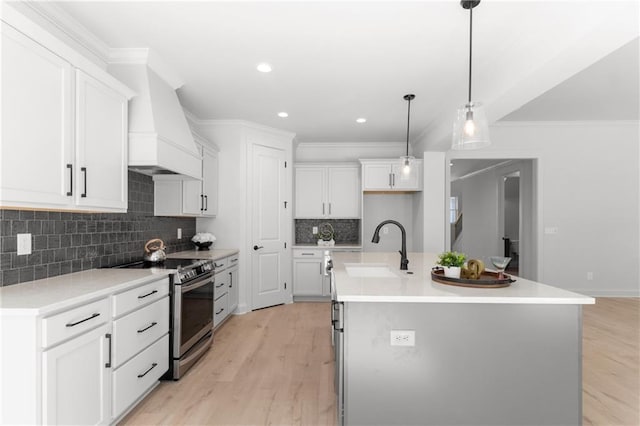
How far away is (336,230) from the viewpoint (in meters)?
6.07

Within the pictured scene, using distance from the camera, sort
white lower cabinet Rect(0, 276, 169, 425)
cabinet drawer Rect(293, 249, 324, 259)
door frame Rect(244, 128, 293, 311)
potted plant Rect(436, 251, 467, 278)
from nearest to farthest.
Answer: white lower cabinet Rect(0, 276, 169, 425) < potted plant Rect(436, 251, 467, 278) < door frame Rect(244, 128, 293, 311) < cabinet drawer Rect(293, 249, 324, 259)

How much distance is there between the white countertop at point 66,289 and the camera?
1532mm

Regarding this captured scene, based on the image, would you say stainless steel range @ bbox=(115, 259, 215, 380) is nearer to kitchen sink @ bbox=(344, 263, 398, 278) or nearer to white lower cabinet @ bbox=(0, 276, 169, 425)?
white lower cabinet @ bbox=(0, 276, 169, 425)

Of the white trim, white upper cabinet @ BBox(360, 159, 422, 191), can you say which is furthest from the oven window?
white upper cabinet @ BBox(360, 159, 422, 191)

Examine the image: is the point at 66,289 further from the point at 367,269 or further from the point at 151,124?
the point at 367,269

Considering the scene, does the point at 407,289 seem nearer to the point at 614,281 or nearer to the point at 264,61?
the point at 264,61

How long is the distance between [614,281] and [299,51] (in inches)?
231

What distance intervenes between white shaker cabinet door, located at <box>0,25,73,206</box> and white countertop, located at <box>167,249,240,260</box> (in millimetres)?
1646

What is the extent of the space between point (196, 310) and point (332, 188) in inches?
131

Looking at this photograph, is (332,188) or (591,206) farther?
(332,188)

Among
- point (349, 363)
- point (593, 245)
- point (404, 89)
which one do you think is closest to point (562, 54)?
point (404, 89)

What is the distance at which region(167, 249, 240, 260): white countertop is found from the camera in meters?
3.58

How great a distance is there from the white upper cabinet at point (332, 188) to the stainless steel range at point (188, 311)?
2.72 meters

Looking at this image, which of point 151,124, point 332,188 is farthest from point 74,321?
point 332,188
